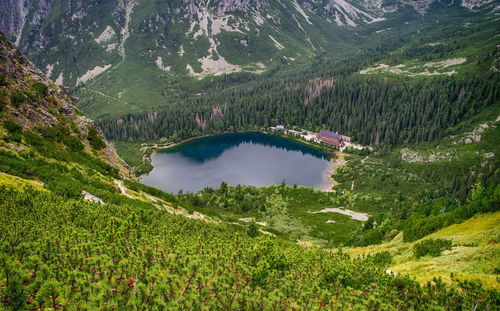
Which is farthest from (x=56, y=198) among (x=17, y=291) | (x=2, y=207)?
(x=17, y=291)

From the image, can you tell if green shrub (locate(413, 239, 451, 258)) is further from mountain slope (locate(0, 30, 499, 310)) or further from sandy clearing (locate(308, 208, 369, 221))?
sandy clearing (locate(308, 208, 369, 221))

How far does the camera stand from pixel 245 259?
15.6m

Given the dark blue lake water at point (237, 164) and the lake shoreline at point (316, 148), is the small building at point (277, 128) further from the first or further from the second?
the dark blue lake water at point (237, 164)

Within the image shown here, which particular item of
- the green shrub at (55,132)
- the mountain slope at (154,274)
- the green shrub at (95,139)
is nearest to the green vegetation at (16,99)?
the green shrub at (55,132)

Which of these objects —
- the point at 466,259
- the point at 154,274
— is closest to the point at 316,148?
the point at 466,259

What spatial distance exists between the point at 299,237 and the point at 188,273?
162ft

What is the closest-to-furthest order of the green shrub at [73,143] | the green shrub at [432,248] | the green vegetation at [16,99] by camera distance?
the green shrub at [432,248]
the green vegetation at [16,99]
the green shrub at [73,143]

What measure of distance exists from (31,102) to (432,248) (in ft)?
184

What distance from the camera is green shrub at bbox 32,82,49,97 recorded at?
50.7 meters

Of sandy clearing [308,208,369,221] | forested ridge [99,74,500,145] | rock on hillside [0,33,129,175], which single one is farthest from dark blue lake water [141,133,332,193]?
rock on hillside [0,33,129,175]

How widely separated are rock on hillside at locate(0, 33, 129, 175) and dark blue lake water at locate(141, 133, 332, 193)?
5239 cm

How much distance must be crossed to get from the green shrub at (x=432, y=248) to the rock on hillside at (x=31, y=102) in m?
49.3

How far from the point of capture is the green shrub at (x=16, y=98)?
42422 mm

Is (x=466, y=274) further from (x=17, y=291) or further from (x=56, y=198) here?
(x=56, y=198)
